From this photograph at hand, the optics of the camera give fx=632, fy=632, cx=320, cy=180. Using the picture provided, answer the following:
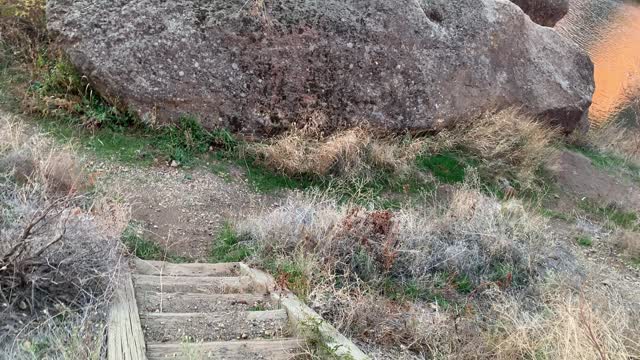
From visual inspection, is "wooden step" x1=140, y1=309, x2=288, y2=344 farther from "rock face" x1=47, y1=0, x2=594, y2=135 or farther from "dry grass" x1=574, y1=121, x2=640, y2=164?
"dry grass" x1=574, y1=121, x2=640, y2=164

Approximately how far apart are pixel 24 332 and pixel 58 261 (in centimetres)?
53

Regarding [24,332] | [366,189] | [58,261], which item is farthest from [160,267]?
[366,189]

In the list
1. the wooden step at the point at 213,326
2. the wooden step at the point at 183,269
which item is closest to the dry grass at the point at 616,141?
the wooden step at the point at 183,269

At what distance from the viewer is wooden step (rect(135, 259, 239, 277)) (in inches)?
187

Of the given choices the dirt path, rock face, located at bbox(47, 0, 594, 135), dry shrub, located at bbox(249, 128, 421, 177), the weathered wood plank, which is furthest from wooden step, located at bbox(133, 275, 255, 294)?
rock face, located at bbox(47, 0, 594, 135)

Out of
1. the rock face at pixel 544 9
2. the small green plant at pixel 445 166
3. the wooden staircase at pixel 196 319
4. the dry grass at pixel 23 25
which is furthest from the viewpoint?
the rock face at pixel 544 9

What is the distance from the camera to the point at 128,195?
19.4ft

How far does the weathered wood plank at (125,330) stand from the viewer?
3.12 m

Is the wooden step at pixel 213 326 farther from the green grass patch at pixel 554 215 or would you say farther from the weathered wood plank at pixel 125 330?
the green grass patch at pixel 554 215

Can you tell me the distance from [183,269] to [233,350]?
1.71 metres

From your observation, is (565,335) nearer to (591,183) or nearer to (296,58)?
(296,58)

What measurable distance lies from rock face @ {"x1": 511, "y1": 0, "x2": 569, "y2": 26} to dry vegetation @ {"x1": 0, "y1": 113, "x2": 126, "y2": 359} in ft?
35.1

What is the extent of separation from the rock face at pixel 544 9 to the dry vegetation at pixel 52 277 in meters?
10.7

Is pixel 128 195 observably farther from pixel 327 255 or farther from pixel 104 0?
pixel 104 0
